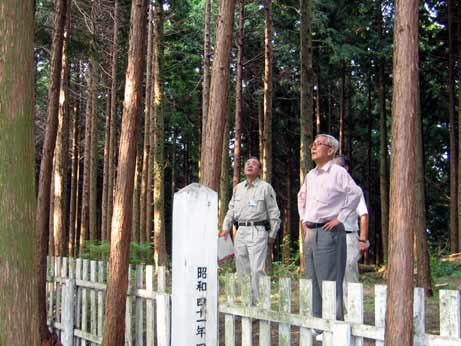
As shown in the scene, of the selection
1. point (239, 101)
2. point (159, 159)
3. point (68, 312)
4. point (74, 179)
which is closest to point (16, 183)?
point (68, 312)

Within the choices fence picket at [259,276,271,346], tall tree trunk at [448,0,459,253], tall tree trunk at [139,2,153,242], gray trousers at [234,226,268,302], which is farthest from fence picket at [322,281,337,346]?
tall tree trunk at [448,0,459,253]

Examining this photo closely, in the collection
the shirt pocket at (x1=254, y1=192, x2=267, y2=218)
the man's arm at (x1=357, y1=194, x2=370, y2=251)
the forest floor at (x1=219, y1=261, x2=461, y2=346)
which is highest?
the shirt pocket at (x1=254, y1=192, x2=267, y2=218)

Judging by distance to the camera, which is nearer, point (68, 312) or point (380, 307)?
point (380, 307)

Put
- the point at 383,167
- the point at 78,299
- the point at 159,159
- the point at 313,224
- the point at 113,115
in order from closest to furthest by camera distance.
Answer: the point at 313,224
the point at 78,299
the point at 159,159
the point at 113,115
the point at 383,167

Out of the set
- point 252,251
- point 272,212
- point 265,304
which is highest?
point 272,212

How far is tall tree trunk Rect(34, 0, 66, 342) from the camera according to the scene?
7555 millimetres

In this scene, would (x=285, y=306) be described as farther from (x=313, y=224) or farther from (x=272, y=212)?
(x=272, y=212)

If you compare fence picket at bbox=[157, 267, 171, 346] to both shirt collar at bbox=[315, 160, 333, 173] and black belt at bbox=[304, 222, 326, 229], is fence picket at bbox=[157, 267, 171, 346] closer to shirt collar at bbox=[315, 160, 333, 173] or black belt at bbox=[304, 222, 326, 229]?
black belt at bbox=[304, 222, 326, 229]

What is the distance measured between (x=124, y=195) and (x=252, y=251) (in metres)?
1.66

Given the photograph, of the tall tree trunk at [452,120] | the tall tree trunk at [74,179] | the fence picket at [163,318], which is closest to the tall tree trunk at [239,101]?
the tall tree trunk at [452,120]

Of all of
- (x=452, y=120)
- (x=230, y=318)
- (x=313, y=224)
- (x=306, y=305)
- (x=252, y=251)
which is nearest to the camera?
(x=306, y=305)

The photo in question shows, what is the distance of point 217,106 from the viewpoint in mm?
6082

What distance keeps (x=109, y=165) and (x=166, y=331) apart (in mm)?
14654

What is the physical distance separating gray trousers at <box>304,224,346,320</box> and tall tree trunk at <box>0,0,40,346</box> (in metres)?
2.49
